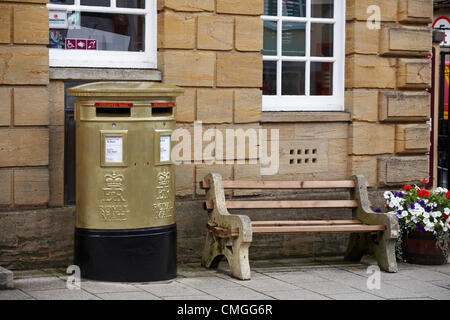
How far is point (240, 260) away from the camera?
7.44 meters

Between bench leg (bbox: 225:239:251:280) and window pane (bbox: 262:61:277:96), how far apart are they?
78.4 inches

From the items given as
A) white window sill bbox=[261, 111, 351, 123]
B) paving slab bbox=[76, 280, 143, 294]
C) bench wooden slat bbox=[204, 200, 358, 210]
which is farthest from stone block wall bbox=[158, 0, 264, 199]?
paving slab bbox=[76, 280, 143, 294]

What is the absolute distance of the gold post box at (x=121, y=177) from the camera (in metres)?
6.98

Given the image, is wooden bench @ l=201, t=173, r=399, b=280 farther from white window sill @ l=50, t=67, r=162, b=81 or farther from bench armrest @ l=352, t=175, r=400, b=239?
white window sill @ l=50, t=67, r=162, b=81

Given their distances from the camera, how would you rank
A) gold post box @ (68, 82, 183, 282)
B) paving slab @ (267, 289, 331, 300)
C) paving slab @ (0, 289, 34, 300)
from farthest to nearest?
gold post box @ (68, 82, 183, 282), paving slab @ (267, 289, 331, 300), paving slab @ (0, 289, 34, 300)

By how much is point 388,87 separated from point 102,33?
305cm

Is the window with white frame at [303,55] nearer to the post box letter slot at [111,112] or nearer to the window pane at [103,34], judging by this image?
the window pane at [103,34]

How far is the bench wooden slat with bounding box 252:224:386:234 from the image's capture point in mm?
7648

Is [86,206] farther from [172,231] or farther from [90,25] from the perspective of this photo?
[90,25]

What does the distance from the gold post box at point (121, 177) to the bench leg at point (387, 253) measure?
2130 millimetres

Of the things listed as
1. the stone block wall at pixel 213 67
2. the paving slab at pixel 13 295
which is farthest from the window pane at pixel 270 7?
the paving slab at pixel 13 295

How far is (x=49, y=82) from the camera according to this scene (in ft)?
25.2

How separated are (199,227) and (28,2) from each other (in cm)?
258

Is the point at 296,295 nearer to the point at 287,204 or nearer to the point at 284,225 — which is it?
the point at 284,225
